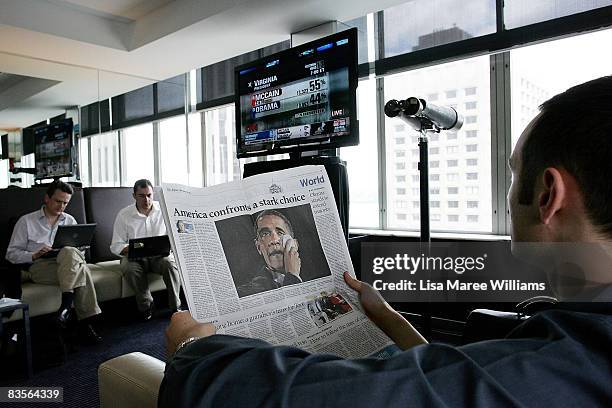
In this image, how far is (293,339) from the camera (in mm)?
750

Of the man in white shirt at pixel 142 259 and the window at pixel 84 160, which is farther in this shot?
the window at pixel 84 160

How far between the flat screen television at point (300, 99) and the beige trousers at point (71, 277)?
161 centimetres

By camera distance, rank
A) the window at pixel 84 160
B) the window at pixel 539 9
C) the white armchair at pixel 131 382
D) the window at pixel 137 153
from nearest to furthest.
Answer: the white armchair at pixel 131 382 < the window at pixel 539 9 < the window at pixel 84 160 < the window at pixel 137 153

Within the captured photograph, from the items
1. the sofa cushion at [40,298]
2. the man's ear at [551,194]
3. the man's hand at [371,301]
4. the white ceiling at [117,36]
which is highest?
the white ceiling at [117,36]

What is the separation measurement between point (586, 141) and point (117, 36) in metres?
5.61

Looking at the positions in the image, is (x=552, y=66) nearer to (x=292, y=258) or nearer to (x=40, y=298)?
(x=292, y=258)

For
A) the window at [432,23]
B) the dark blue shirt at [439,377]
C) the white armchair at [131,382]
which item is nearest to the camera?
the dark blue shirt at [439,377]

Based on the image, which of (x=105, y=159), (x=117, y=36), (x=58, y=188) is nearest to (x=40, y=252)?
(x=58, y=188)

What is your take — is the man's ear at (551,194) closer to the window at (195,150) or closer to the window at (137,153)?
the window at (137,153)

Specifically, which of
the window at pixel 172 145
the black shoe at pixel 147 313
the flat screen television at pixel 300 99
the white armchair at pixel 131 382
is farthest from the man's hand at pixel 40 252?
the window at pixel 172 145

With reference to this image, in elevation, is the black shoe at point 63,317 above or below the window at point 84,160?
below

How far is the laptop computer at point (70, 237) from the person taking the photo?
3450 millimetres

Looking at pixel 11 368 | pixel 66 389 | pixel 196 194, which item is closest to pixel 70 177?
pixel 11 368

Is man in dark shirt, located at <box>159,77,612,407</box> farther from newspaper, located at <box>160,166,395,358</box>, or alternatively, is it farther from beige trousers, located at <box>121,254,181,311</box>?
beige trousers, located at <box>121,254,181,311</box>
